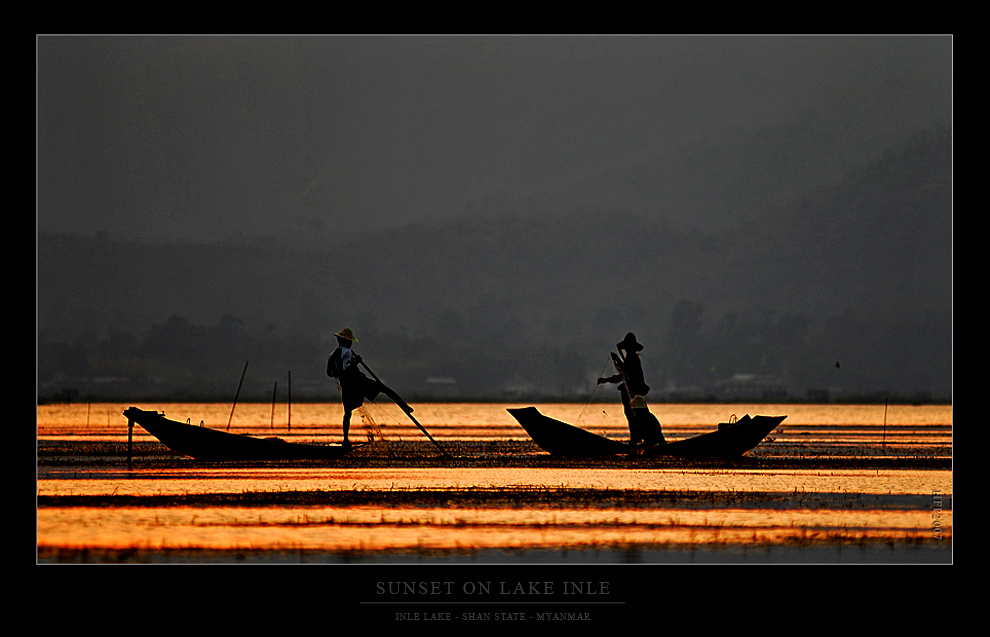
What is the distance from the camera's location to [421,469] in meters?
23.8

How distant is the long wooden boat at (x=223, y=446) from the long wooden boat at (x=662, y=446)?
12.7 ft

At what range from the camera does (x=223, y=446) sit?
77.6 feet

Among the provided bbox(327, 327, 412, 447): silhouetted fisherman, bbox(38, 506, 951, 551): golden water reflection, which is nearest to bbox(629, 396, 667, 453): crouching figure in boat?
bbox(327, 327, 412, 447): silhouetted fisherman

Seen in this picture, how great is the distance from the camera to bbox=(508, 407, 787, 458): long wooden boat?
2445 cm

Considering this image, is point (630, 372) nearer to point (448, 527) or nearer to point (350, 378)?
point (350, 378)

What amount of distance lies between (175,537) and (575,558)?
484 centimetres

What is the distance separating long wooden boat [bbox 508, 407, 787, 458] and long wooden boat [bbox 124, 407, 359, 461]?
386 centimetres

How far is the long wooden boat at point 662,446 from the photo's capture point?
24.5 meters

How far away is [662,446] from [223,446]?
8.07 meters
